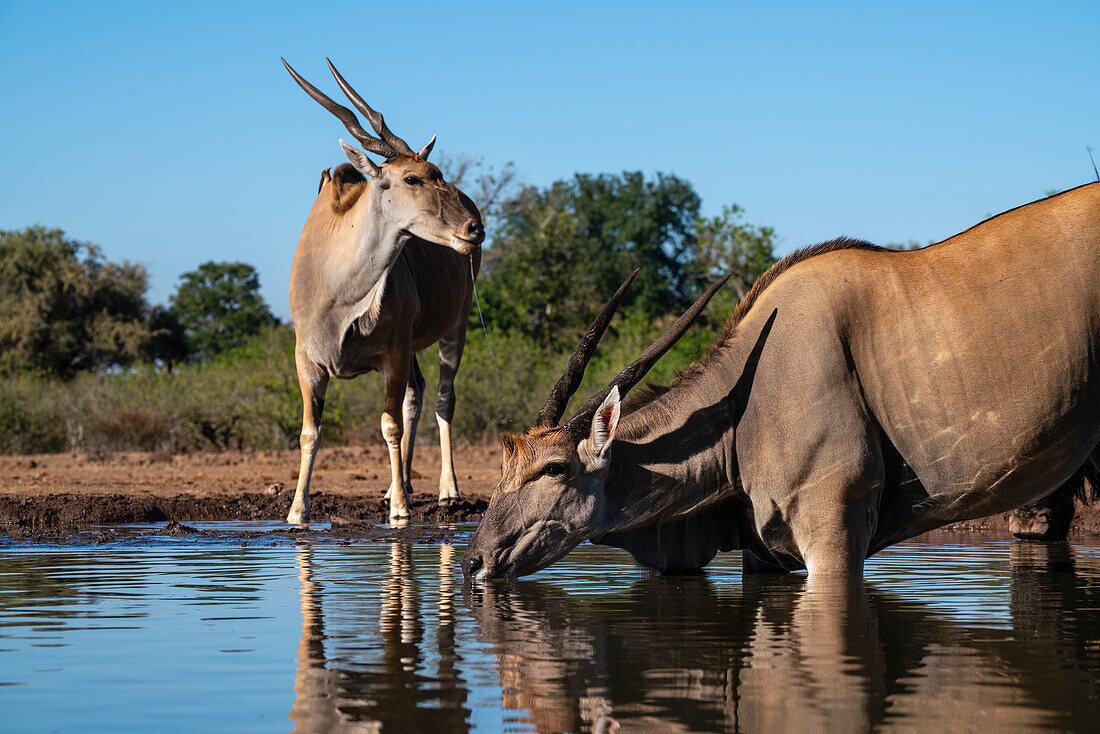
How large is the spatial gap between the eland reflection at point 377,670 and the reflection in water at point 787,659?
0.61 ft

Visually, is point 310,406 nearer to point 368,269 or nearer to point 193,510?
point 368,269

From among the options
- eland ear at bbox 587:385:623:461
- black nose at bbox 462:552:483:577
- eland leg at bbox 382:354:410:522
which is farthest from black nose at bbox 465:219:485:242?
black nose at bbox 462:552:483:577

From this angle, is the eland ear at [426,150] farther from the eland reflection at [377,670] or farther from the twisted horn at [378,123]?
the eland reflection at [377,670]

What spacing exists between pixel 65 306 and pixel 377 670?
33.1 metres

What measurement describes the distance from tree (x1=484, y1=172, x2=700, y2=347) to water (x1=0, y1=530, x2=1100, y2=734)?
21.3 m

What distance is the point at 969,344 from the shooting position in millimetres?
5898

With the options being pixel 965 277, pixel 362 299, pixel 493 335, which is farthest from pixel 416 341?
pixel 493 335

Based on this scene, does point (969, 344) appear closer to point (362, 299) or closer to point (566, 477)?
point (566, 477)

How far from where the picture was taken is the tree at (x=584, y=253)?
3103cm

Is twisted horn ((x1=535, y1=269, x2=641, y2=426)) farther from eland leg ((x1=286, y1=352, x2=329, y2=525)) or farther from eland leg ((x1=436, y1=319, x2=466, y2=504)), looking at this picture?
eland leg ((x1=436, y1=319, x2=466, y2=504))

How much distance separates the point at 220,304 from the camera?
51750mm

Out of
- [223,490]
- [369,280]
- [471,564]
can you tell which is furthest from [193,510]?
[471,564]

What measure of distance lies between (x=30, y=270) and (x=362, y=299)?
2770 centimetres

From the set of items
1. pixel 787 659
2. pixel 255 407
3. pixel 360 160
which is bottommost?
pixel 787 659
